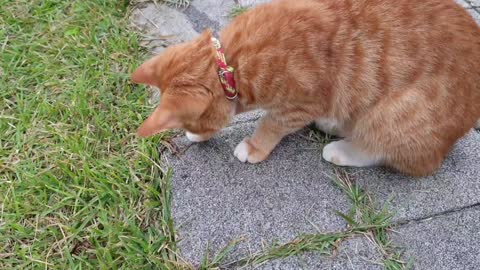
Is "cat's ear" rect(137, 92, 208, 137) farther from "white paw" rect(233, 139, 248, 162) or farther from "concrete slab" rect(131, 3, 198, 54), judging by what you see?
"concrete slab" rect(131, 3, 198, 54)

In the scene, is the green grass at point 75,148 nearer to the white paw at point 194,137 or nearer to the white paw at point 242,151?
the white paw at point 194,137

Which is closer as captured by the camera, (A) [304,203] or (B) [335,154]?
(A) [304,203]

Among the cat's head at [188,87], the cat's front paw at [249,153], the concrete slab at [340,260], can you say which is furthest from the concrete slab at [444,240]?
the cat's head at [188,87]

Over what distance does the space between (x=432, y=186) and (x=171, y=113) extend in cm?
114

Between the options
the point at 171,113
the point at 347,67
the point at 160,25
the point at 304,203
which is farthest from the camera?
the point at 160,25

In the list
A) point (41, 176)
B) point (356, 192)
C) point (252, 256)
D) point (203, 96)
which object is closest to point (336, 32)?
point (203, 96)

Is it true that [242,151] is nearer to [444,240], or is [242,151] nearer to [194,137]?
[194,137]

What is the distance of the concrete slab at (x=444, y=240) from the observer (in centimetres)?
169

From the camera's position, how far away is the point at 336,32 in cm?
165

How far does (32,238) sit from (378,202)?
54.0 inches

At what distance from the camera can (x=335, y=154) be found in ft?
6.40

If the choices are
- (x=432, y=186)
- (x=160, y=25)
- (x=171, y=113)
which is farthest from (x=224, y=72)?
(x=160, y=25)

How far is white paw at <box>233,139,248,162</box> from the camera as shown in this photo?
1951mm

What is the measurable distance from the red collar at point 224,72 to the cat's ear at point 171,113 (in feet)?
0.31
